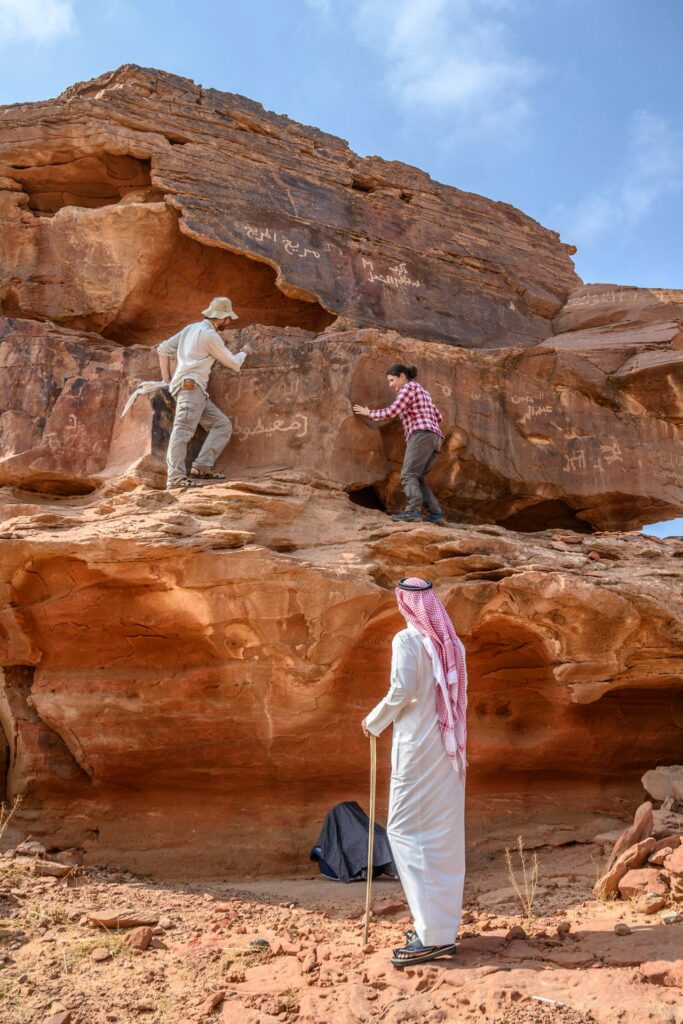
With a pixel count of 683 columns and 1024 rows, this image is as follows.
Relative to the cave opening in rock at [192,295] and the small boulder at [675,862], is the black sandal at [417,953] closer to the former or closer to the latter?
the small boulder at [675,862]

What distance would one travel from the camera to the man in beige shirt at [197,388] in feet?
27.5

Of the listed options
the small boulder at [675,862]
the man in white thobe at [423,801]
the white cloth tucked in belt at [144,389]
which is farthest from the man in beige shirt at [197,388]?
the small boulder at [675,862]

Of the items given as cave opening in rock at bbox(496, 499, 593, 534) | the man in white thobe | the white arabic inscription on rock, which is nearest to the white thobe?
the man in white thobe

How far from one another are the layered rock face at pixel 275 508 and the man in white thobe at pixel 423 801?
6.00 feet

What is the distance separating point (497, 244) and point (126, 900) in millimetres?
10506

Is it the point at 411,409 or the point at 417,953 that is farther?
the point at 411,409

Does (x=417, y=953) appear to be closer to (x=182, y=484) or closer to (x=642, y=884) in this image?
(x=642, y=884)

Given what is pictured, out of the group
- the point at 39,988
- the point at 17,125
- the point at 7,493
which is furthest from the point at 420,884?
the point at 17,125

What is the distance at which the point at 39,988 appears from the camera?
187 inches

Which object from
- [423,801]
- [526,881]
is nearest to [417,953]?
[423,801]

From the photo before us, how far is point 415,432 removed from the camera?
28.5ft

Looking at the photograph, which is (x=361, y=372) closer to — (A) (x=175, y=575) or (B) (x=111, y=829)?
(A) (x=175, y=575)

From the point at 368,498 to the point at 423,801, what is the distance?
4.91m

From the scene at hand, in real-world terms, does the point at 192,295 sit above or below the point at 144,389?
above
